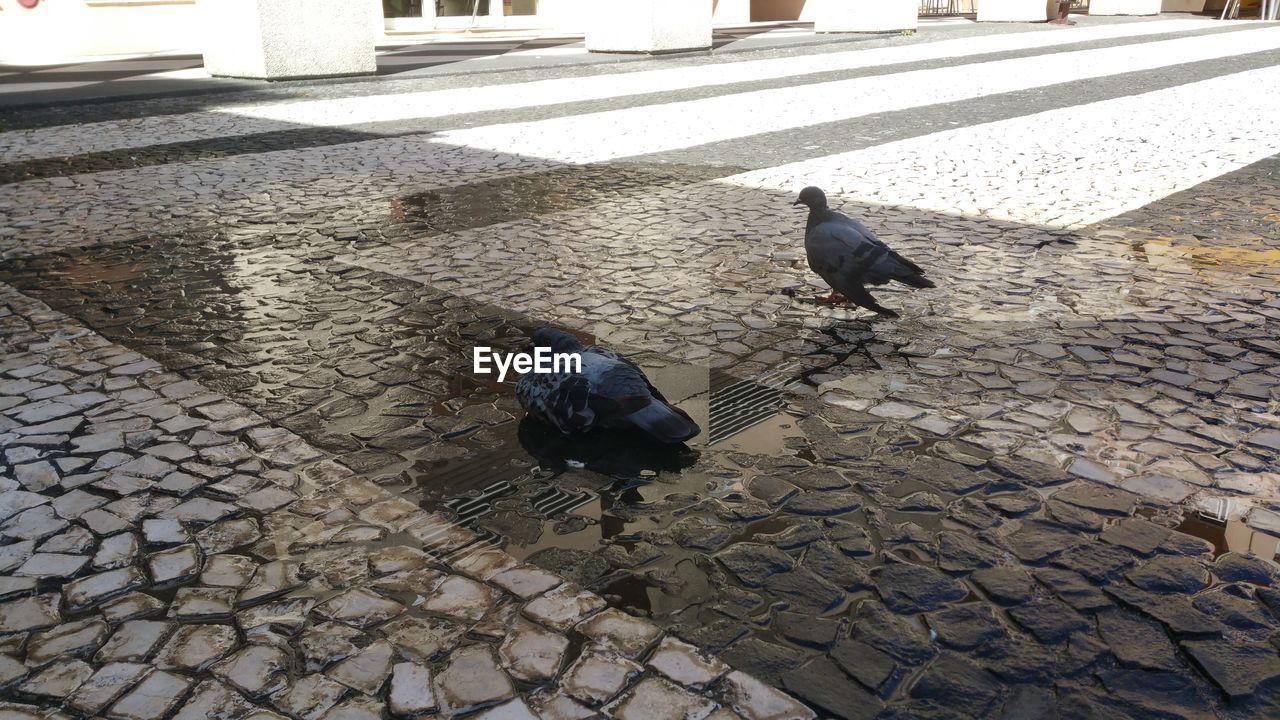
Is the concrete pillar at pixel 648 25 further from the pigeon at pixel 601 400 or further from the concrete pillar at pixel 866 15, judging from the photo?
the pigeon at pixel 601 400

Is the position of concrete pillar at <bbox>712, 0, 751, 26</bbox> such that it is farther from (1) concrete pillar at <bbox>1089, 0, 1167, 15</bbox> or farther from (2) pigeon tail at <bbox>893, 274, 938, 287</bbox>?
(2) pigeon tail at <bbox>893, 274, 938, 287</bbox>

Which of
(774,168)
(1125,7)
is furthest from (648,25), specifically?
(1125,7)

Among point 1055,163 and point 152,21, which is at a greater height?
point 152,21

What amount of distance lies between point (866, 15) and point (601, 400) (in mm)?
19349

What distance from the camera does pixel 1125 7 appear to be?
93.7 ft

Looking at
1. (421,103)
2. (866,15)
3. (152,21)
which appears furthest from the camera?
(866,15)

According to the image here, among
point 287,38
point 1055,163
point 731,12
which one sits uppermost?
point 731,12

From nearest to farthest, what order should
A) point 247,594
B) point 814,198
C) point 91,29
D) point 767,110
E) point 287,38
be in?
point 247,594
point 814,198
point 767,110
point 287,38
point 91,29

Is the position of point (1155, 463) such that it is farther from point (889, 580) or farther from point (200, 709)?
point (200, 709)

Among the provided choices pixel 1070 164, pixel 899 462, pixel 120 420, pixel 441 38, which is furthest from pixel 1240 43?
pixel 120 420

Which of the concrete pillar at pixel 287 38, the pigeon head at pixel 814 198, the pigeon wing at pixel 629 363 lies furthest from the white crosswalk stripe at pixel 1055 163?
the concrete pillar at pixel 287 38

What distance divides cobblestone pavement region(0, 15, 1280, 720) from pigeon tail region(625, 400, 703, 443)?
0.27ft

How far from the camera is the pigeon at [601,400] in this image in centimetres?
330

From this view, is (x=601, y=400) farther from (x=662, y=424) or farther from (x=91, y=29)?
(x=91, y=29)
